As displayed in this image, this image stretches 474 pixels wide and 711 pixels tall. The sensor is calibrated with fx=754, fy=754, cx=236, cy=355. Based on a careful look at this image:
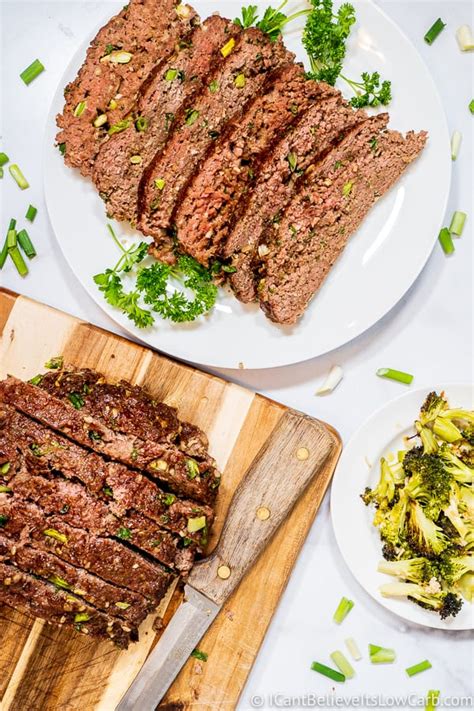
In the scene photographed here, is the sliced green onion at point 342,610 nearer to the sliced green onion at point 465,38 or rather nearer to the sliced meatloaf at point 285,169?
the sliced meatloaf at point 285,169

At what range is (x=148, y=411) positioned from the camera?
4512 millimetres

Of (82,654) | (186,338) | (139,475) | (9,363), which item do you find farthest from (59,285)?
(82,654)

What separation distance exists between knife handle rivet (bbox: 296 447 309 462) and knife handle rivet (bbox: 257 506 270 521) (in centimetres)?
37

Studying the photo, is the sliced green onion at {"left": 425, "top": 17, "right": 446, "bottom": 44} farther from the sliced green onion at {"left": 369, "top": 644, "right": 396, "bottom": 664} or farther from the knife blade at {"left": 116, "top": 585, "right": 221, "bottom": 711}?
the sliced green onion at {"left": 369, "top": 644, "right": 396, "bottom": 664}

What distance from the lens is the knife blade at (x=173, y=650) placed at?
457 centimetres

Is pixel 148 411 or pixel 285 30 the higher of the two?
pixel 285 30

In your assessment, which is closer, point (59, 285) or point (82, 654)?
point (82, 654)

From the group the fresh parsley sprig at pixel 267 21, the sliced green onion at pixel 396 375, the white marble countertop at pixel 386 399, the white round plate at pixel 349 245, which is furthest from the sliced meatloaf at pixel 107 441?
the fresh parsley sprig at pixel 267 21

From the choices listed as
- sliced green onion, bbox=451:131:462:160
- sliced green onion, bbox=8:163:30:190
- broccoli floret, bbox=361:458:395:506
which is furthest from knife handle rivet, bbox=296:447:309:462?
sliced green onion, bbox=8:163:30:190

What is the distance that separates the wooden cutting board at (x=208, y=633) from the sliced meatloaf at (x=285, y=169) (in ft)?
2.89

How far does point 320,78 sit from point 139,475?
8.77ft

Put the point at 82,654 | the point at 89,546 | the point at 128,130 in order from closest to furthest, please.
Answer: the point at 89,546
the point at 128,130
the point at 82,654

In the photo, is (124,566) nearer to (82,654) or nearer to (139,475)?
(139,475)

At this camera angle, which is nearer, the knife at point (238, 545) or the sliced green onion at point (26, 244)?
the knife at point (238, 545)
